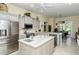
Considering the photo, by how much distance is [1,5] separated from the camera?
7.02ft

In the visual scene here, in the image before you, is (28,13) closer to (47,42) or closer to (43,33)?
(43,33)

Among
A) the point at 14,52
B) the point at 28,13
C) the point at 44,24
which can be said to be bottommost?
the point at 14,52

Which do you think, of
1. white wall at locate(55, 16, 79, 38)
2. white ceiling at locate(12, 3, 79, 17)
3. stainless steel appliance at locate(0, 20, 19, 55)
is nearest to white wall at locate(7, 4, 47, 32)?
white ceiling at locate(12, 3, 79, 17)

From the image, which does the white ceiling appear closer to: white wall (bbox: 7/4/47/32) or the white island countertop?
white wall (bbox: 7/4/47/32)

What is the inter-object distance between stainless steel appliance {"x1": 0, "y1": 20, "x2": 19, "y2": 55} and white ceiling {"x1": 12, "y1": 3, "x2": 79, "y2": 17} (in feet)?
1.38

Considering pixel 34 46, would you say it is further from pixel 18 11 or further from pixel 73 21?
pixel 73 21

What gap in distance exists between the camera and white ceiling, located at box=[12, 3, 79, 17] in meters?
2.10

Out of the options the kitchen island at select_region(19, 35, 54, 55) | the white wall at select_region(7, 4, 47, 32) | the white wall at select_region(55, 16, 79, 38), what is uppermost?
the white wall at select_region(7, 4, 47, 32)

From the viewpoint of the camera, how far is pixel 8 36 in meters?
2.19

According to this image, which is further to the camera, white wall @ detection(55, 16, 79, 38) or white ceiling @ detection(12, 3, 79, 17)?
white wall @ detection(55, 16, 79, 38)

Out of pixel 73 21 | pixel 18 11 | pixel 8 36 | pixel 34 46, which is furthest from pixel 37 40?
pixel 73 21

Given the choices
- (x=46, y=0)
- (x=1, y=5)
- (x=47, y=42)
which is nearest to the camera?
(x=46, y=0)

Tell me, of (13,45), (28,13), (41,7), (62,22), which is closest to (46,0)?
(41,7)

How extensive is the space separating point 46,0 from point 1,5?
2.85 ft
